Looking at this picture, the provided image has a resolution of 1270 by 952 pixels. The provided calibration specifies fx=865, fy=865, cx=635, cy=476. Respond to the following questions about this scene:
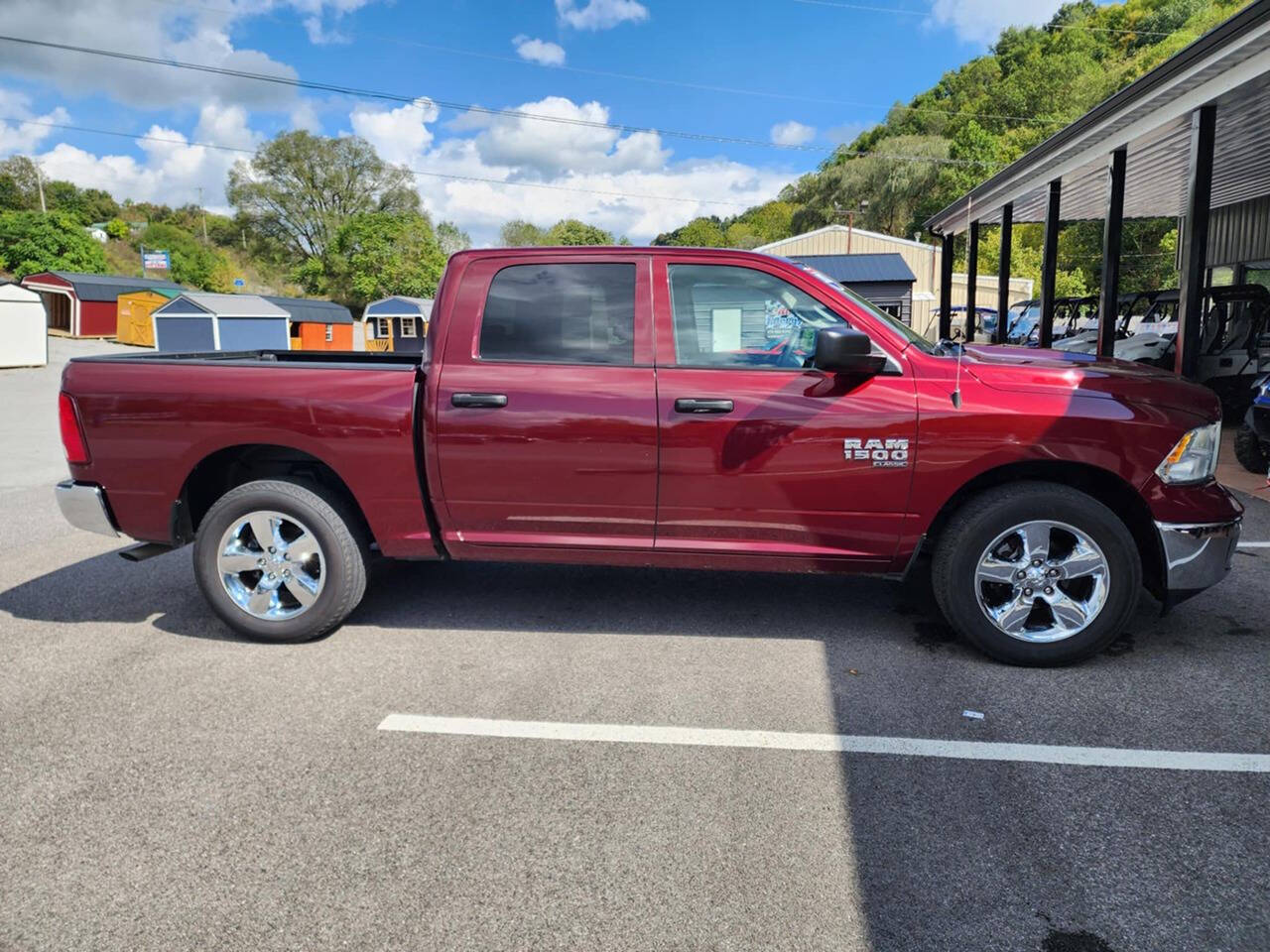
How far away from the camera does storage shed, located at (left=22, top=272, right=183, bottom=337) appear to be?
43.5 m

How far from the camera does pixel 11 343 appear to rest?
28.5m

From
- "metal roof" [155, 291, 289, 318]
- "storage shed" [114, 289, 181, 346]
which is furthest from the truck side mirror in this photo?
"storage shed" [114, 289, 181, 346]

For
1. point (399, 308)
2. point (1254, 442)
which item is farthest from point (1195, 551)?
point (399, 308)

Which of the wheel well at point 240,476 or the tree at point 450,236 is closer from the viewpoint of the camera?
the wheel well at point 240,476

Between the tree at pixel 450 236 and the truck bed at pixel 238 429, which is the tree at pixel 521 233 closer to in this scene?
the tree at pixel 450 236

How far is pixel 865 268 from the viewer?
3070cm

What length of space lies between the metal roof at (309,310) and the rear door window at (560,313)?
4100cm

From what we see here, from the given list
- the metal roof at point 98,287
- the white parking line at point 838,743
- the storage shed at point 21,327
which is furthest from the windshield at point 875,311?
the metal roof at point 98,287

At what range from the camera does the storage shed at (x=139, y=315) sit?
39938mm

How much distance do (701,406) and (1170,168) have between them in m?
12.8

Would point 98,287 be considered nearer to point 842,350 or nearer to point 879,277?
point 879,277

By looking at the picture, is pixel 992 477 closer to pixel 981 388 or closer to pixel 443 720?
pixel 981 388

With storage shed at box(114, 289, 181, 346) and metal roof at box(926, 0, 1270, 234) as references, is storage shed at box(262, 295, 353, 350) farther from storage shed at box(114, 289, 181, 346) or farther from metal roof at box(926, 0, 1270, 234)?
metal roof at box(926, 0, 1270, 234)

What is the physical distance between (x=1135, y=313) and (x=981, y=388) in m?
14.2
